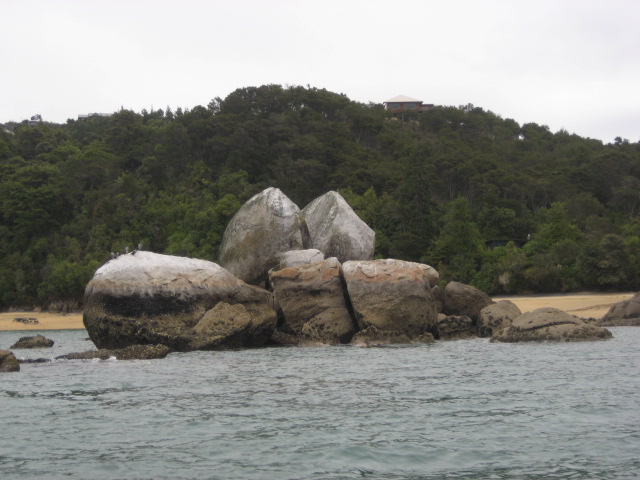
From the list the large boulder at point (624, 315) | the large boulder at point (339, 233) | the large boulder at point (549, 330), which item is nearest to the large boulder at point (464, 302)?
the large boulder at point (339, 233)

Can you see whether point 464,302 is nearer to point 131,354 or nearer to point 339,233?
point 339,233

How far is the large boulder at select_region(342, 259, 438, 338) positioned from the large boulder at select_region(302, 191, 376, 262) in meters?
4.46

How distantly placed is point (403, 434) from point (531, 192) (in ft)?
168

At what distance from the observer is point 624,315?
1122 inches

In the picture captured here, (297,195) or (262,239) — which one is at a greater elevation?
(297,195)

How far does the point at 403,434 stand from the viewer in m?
9.05

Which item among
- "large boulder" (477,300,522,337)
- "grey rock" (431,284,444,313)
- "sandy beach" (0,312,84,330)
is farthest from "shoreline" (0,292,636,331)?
"large boulder" (477,300,522,337)

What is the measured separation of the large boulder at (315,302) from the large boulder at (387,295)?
0.52 meters

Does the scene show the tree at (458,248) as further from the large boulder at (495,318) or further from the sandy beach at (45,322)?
the sandy beach at (45,322)

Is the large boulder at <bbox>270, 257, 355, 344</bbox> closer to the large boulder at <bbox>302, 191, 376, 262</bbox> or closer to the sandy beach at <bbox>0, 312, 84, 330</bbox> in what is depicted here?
the large boulder at <bbox>302, 191, 376, 262</bbox>

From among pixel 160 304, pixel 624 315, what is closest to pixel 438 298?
pixel 624 315

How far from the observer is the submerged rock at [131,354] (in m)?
18.1

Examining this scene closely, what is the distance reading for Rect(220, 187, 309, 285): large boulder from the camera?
25516 millimetres

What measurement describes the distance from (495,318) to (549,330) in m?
3.26
